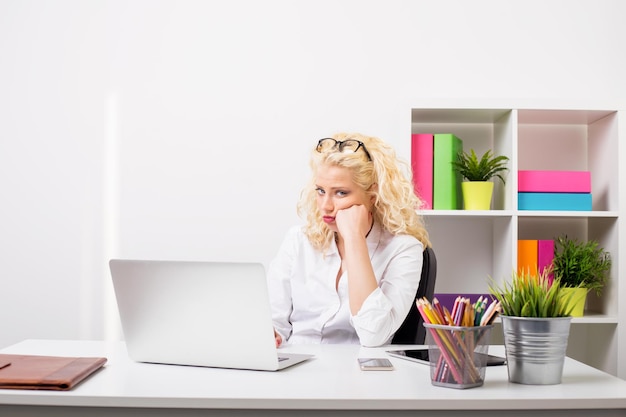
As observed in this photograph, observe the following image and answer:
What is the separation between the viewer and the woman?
2145 millimetres

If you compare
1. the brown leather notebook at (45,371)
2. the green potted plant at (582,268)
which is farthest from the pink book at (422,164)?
the brown leather notebook at (45,371)

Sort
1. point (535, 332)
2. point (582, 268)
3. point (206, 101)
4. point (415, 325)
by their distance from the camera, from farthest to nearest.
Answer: point (206, 101)
point (582, 268)
point (415, 325)
point (535, 332)

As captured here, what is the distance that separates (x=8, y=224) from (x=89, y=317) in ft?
1.79

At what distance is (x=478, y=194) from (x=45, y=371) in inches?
73.6

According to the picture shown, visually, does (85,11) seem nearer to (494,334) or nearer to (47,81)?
(47,81)

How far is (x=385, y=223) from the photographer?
230 centimetres

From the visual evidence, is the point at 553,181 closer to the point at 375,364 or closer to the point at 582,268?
the point at 582,268

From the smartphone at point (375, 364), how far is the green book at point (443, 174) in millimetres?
1304

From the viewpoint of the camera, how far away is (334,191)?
2.25 metres

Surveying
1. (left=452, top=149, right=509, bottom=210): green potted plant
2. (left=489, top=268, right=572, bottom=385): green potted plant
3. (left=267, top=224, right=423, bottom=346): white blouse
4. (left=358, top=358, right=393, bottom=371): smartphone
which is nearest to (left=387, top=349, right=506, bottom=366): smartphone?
(left=358, top=358, right=393, bottom=371): smartphone

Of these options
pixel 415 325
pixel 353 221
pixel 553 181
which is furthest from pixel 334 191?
pixel 553 181

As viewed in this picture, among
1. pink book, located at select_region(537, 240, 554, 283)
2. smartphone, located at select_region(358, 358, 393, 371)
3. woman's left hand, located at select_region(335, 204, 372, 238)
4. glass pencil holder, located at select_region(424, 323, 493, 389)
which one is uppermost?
woman's left hand, located at select_region(335, 204, 372, 238)

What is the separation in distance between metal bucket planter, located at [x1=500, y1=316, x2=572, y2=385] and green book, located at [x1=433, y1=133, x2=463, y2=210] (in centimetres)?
143

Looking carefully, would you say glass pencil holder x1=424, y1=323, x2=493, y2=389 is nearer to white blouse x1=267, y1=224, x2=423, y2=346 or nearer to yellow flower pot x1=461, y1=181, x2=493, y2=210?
white blouse x1=267, y1=224, x2=423, y2=346
